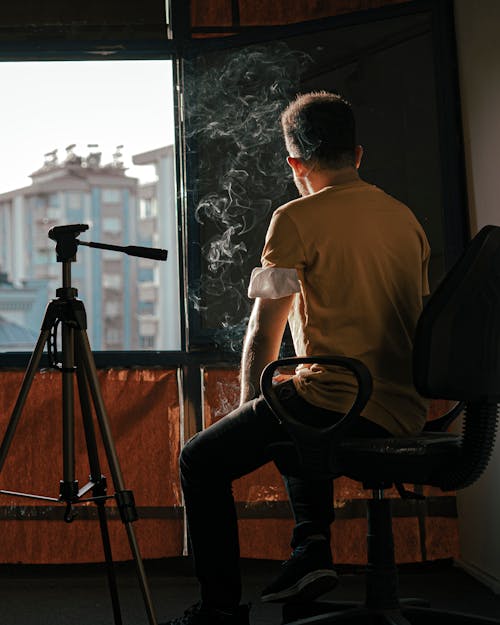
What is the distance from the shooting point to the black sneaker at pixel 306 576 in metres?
1.94

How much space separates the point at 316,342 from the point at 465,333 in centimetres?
32

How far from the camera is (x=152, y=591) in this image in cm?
302

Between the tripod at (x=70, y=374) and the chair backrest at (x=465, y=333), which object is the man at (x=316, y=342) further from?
the tripod at (x=70, y=374)

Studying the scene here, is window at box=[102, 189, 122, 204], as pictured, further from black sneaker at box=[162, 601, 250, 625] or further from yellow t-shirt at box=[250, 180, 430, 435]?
black sneaker at box=[162, 601, 250, 625]

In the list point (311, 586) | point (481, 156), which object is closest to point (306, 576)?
point (311, 586)

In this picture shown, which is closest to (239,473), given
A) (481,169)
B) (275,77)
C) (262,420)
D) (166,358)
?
(262,420)

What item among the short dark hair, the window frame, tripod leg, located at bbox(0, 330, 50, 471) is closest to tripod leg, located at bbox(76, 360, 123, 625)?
tripod leg, located at bbox(0, 330, 50, 471)

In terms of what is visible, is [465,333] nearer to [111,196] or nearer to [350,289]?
[350,289]

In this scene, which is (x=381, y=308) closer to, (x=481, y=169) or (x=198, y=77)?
(x=481, y=169)

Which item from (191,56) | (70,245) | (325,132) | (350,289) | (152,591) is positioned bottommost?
(152,591)

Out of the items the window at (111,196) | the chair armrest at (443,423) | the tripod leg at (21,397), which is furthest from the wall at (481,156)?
the tripod leg at (21,397)

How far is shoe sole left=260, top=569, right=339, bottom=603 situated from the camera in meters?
1.94

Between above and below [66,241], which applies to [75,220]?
above

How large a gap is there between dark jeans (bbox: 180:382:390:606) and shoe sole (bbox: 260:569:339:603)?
4.4 inches
